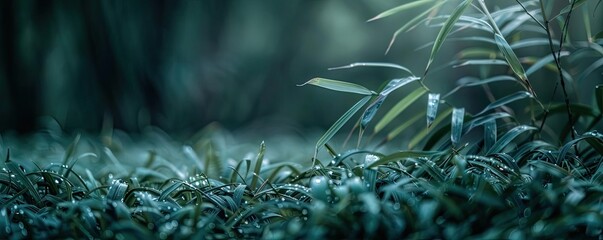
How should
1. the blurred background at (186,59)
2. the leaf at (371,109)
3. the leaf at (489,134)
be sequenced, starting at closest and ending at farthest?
1. the leaf at (371,109)
2. the leaf at (489,134)
3. the blurred background at (186,59)

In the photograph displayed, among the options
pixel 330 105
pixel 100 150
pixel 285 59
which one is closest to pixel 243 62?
pixel 285 59

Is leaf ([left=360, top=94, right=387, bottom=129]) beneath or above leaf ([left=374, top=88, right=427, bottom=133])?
above

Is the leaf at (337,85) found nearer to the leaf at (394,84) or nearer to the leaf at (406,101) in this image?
the leaf at (394,84)

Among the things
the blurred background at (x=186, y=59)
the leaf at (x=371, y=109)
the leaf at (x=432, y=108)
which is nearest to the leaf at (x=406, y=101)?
the leaf at (x=432, y=108)

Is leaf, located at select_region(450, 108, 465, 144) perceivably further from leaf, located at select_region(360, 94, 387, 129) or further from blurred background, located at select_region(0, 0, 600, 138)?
blurred background, located at select_region(0, 0, 600, 138)

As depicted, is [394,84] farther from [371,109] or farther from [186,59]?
[186,59]

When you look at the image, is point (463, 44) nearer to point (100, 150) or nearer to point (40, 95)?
point (40, 95)

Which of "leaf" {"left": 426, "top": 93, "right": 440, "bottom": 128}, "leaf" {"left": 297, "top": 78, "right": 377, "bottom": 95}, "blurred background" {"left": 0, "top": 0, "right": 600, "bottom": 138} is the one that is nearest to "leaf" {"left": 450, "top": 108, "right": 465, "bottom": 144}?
"leaf" {"left": 426, "top": 93, "right": 440, "bottom": 128}

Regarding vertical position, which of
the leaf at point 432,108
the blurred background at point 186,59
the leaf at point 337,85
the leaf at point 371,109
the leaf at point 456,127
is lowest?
the blurred background at point 186,59
